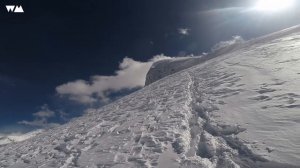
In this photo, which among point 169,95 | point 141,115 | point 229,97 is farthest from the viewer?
point 169,95

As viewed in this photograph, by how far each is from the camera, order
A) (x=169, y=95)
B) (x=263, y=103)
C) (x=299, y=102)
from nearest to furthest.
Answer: (x=299, y=102)
(x=263, y=103)
(x=169, y=95)

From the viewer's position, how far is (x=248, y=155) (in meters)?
10.6

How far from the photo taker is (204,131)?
13.4 meters

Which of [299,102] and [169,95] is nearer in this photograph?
[299,102]

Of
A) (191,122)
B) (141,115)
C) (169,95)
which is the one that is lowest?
(191,122)

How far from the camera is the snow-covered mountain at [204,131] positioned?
10.9 meters

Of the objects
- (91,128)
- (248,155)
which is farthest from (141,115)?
(248,155)

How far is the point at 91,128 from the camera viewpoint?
1866cm

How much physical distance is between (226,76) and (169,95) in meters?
3.70

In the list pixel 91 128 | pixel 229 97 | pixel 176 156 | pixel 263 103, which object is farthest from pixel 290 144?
pixel 91 128

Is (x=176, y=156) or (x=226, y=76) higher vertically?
(x=226, y=76)

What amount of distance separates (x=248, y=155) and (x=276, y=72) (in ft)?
31.9

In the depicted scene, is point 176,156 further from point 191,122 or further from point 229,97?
point 229,97

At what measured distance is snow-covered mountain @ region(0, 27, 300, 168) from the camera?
10.9 meters
